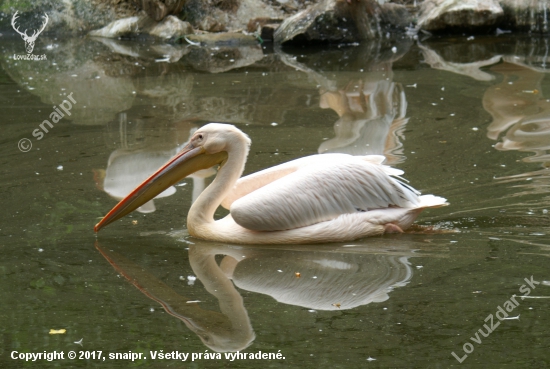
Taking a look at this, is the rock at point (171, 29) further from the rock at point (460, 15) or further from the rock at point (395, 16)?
the rock at point (460, 15)

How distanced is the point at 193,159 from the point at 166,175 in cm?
16

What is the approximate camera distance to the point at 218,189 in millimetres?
3768

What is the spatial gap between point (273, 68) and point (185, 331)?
5963mm

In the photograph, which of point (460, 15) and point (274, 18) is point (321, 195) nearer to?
point (460, 15)

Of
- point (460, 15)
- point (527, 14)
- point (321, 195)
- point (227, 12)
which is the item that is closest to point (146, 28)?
point (227, 12)

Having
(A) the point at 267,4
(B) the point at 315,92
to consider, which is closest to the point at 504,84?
(B) the point at 315,92

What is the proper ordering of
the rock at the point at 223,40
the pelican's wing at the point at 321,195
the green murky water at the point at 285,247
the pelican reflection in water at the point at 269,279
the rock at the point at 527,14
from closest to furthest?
the green murky water at the point at 285,247, the pelican reflection in water at the point at 269,279, the pelican's wing at the point at 321,195, the rock at the point at 527,14, the rock at the point at 223,40

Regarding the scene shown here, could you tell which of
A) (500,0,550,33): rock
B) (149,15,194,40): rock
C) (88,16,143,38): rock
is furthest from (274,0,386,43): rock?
(88,16,143,38): rock

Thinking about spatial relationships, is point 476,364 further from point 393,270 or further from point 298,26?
point 298,26

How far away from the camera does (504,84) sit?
23.2 feet

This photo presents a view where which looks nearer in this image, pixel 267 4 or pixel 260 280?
pixel 260 280

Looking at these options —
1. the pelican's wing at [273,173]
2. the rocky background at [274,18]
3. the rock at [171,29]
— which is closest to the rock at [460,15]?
the rocky background at [274,18]

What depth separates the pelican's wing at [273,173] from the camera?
12.3 ft

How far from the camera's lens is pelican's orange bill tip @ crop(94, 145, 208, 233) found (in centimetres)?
373
